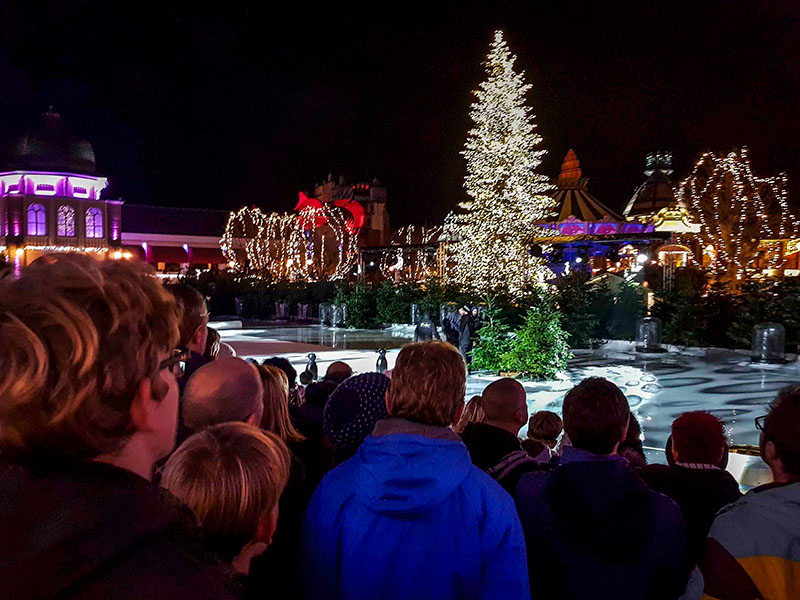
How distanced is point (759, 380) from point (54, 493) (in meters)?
12.7

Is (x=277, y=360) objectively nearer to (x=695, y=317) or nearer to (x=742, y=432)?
(x=742, y=432)

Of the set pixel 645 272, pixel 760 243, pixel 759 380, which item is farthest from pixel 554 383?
pixel 760 243

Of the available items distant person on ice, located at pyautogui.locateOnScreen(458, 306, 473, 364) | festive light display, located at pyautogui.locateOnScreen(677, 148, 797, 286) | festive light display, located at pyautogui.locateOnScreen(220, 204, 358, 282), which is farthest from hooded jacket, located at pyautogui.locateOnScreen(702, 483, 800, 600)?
festive light display, located at pyautogui.locateOnScreen(220, 204, 358, 282)

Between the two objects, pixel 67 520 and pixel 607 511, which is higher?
pixel 67 520

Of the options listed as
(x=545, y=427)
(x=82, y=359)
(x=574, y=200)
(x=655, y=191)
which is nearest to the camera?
(x=82, y=359)

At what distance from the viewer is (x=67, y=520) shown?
→ 90 cm

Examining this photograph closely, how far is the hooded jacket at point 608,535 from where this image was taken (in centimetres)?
222

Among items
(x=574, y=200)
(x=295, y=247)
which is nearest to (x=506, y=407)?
(x=574, y=200)

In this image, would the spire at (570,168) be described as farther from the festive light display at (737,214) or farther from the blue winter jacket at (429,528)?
the blue winter jacket at (429,528)

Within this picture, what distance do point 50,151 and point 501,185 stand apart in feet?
194

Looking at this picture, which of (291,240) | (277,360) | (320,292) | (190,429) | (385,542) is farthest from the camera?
(291,240)

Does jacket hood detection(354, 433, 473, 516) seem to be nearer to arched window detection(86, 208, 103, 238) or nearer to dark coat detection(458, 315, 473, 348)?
dark coat detection(458, 315, 473, 348)

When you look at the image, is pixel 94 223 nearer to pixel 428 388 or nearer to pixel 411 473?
pixel 428 388

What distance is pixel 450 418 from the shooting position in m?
2.07
